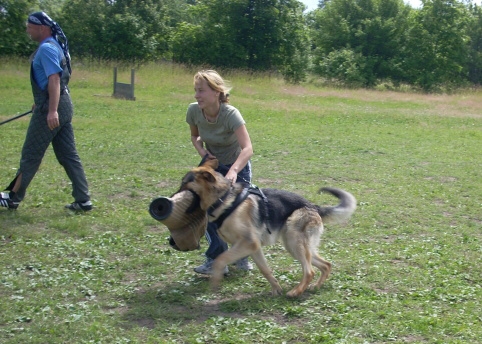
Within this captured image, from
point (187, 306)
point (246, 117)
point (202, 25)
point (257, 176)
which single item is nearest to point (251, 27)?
point (202, 25)

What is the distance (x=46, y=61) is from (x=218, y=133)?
2.44 m

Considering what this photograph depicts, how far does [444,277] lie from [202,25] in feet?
114

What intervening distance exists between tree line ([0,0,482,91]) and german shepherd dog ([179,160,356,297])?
94.7 ft

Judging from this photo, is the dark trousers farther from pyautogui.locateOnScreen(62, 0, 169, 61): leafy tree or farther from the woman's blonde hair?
pyautogui.locateOnScreen(62, 0, 169, 61): leafy tree

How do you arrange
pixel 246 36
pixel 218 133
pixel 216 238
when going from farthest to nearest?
pixel 246 36, pixel 216 238, pixel 218 133

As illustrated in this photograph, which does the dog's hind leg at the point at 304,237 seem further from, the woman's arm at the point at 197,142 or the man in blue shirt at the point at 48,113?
the man in blue shirt at the point at 48,113

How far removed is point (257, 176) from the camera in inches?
372

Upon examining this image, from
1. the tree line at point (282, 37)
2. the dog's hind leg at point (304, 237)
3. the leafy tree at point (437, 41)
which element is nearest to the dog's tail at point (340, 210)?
the dog's hind leg at point (304, 237)

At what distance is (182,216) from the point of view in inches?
178

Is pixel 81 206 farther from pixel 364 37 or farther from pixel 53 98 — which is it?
pixel 364 37

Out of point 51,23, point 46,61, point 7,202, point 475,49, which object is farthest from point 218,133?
point 475,49

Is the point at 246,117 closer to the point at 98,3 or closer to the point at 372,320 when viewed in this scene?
the point at 372,320

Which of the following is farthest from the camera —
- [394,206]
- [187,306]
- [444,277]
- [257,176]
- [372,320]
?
[257,176]

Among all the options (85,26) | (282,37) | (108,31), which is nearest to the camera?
(108,31)
